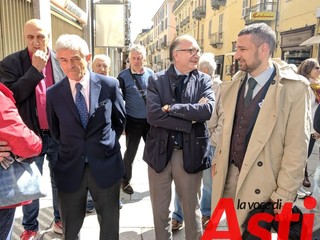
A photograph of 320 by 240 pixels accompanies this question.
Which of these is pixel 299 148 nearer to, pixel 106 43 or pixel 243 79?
pixel 243 79

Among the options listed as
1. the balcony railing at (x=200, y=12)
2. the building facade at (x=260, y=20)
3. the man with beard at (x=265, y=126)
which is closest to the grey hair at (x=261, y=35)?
the man with beard at (x=265, y=126)

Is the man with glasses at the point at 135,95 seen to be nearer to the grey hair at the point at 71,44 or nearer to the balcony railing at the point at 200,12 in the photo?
the grey hair at the point at 71,44

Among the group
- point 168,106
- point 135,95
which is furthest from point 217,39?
point 168,106

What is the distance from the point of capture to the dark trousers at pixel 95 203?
241cm

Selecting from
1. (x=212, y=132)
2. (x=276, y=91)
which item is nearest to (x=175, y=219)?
(x=212, y=132)

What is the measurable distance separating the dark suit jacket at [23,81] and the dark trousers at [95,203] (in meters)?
0.73

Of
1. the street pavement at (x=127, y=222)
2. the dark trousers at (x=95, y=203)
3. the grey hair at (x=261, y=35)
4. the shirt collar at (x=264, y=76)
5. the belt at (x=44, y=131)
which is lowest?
the street pavement at (x=127, y=222)

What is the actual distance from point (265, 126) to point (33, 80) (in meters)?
1.87

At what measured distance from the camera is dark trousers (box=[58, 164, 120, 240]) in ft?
Answer: 7.91

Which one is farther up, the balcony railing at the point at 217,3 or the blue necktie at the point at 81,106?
the balcony railing at the point at 217,3

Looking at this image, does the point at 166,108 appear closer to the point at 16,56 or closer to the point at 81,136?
the point at 81,136

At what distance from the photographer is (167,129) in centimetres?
251

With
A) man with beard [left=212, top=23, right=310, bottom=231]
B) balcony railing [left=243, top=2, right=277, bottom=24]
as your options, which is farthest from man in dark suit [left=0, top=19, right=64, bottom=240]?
balcony railing [left=243, top=2, right=277, bottom=24]

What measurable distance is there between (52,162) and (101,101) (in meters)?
0.96
